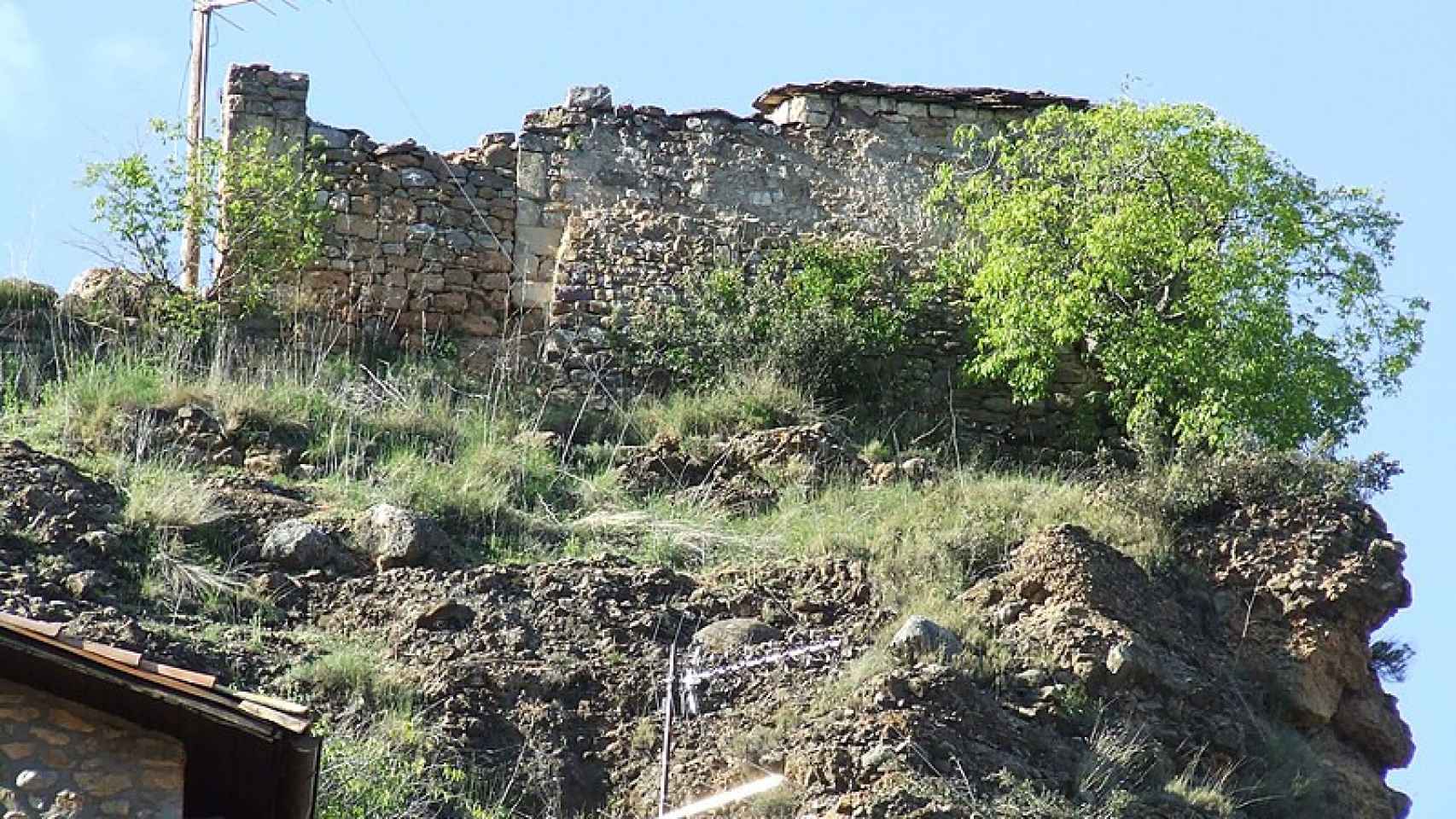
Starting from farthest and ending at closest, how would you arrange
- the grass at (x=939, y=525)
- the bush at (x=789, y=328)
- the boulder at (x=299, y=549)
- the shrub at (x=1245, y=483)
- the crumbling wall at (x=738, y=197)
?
the crumbling wall at (x=738, y=197), the bush at (x=789, y=328), the shrub at (x=1245, y=483), the grass at (x=939, y=525), the boulder at (x=299, y=549)

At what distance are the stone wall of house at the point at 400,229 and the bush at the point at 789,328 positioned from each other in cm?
127

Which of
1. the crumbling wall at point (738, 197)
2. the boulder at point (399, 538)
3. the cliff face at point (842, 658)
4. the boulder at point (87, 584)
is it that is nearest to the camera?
the cliff face at point (842, 658)

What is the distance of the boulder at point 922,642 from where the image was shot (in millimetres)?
16500

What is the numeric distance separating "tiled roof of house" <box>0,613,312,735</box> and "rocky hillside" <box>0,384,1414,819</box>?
127 inches

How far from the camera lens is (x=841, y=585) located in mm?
17719

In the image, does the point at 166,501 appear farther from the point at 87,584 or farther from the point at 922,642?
the point at 922,642

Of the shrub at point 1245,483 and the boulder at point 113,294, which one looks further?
the boulder at point 113,294

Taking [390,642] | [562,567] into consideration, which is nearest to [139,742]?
[390,642]

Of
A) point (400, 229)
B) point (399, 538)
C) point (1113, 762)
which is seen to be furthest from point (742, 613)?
point (400, 229)

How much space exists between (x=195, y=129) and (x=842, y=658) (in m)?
8.28

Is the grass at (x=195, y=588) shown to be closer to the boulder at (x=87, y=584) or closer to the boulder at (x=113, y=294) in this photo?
the boulder at (x=87, y=584)

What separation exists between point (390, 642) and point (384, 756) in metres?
1.46

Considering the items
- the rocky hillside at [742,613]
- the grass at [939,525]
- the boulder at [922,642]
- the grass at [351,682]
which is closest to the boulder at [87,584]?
the rocky hillside at [742,613]

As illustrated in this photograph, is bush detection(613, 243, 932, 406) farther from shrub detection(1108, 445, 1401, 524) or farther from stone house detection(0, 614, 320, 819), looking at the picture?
stone house detection(0, 614, 320, 819)
